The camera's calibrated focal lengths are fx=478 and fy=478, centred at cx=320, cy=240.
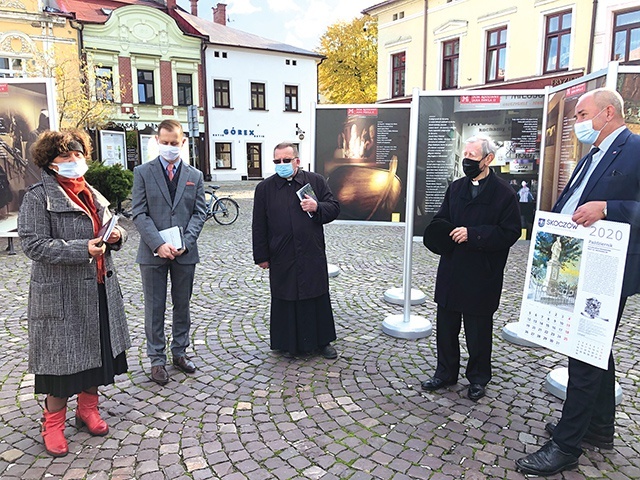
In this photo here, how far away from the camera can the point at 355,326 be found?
5.10 m

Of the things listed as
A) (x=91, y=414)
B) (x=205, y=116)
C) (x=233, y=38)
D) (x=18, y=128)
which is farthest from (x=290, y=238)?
(x=233, y=38)

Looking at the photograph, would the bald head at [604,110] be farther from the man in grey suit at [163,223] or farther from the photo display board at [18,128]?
the photo display board at [18,128]

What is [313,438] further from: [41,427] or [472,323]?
[41,427]

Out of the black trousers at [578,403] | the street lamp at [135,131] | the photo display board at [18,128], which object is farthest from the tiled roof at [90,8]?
the black trousers at [578,403]

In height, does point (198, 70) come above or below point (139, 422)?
above

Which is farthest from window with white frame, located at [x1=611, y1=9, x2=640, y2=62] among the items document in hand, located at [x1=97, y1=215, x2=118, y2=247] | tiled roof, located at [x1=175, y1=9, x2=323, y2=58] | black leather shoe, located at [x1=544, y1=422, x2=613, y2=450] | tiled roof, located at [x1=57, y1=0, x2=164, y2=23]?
tiled roof, located at [x1=57, y1=0, x2=164, y2=23]

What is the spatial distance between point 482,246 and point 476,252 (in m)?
0.11

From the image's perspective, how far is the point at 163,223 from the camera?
367 centimetres

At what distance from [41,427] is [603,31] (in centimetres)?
2006

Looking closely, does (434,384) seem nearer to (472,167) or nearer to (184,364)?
(472,167)

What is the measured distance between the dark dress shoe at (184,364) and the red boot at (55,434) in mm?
1120

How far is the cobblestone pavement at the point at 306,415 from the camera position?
9.05ft

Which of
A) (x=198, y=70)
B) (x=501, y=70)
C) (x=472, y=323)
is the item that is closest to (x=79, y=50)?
(x=198, y=70)

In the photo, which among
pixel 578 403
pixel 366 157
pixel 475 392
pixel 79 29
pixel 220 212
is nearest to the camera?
pixel 578 403
